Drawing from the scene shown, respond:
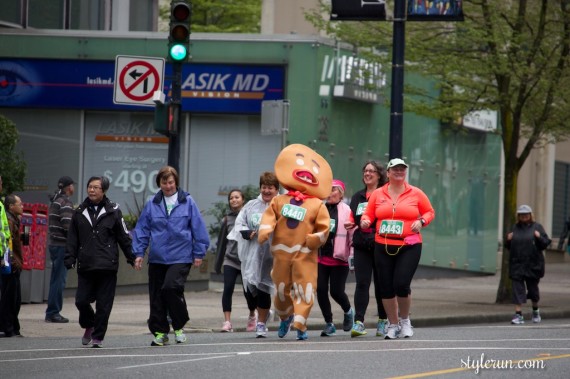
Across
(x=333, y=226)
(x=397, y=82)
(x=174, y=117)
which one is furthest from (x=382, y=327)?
(x=397, y=82)

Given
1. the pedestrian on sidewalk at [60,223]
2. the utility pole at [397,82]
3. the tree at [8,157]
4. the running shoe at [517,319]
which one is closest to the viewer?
the pedestrian on sidewalk at [60,223]

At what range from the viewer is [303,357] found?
12.6 meters

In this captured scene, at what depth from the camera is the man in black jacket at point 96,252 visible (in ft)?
47.4

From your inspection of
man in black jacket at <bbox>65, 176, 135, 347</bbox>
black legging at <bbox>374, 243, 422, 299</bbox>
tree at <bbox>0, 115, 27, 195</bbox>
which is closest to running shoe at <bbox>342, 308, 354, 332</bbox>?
black legging at <bbox>374, 243, 422, 299</bbox>

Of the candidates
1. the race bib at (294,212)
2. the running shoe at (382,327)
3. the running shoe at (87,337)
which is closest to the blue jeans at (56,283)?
the running shoe at (87,337)

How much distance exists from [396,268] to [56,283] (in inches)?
225

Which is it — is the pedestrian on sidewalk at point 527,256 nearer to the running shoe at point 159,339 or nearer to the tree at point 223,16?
the running shoe at point 159,339

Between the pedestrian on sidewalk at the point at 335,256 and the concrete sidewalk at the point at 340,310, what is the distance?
136cm

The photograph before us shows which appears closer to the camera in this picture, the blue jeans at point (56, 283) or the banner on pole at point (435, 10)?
the blue jeans at point (56, 283)

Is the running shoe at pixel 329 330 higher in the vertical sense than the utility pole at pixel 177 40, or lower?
lower

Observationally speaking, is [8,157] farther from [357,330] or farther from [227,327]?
[357,330]

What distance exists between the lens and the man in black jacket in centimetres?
1444

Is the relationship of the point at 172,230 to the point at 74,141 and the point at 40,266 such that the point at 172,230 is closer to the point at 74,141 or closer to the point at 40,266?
the point at 40,266

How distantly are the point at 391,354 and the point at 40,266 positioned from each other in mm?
9477
